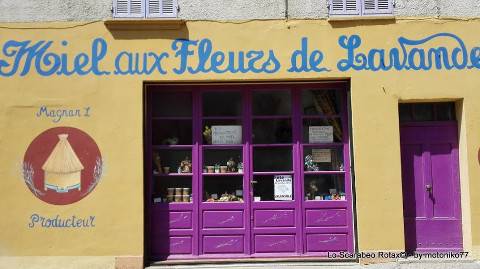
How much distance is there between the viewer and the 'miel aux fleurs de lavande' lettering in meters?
7.89

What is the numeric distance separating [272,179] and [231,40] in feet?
6.97

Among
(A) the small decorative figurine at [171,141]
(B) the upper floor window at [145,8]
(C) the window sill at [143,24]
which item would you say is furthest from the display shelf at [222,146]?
(B) the upper floor window at [145,8]

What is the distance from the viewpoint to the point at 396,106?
787 centimetres

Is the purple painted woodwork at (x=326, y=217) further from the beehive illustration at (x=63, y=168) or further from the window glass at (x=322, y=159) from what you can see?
the beehive illustration at (x=63, y=168)

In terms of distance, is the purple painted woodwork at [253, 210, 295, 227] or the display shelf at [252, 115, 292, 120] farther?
the display shelf at [252, 115, 292, 120]

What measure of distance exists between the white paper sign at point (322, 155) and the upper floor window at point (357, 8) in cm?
201

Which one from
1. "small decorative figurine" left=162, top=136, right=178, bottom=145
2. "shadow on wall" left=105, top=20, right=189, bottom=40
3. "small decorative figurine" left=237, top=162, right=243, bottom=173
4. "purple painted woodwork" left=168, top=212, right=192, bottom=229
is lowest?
"purple painted woodwork" left=168, top=212, right=192, bottom=229

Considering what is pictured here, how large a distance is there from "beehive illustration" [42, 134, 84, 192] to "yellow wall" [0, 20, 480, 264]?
10.5 inches

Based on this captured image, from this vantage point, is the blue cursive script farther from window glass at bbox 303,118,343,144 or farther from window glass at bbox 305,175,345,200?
window glass at bbox 305,175,345,200

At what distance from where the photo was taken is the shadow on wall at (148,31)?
7.92m

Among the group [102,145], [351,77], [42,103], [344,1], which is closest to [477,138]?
[351,77]

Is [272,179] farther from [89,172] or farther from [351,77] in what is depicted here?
[89,172]

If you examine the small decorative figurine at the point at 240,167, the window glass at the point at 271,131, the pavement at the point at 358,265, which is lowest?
the pavement at the point at 358,265

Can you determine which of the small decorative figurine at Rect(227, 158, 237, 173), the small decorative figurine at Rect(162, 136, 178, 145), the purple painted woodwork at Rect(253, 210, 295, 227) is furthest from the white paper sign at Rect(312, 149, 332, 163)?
the small decorative figurine at Rect(162, 136, 178, 145)
